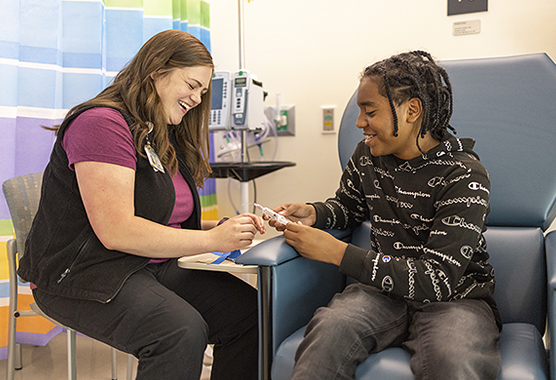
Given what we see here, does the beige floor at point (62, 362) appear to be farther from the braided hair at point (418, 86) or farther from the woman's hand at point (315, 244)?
the braided hair at point (418, 86)

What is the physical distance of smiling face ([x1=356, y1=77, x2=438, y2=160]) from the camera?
4.25 ft

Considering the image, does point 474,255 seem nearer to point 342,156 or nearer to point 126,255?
point 342,156

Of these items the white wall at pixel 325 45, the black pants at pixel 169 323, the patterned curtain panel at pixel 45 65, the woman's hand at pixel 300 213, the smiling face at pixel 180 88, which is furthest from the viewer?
the white wall at pixel 325 45

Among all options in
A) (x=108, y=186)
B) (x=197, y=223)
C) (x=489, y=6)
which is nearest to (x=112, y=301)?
(x=108, y=186)

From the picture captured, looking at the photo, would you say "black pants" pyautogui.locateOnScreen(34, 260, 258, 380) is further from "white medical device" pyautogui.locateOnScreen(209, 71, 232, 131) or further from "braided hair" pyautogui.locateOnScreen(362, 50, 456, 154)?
"white medical device" pyautogui.locateOnScreen(209, 71, 232, 131)

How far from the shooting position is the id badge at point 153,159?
4.17ft

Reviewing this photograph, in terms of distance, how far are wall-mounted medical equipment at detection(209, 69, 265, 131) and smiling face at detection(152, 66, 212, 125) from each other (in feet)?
2.09

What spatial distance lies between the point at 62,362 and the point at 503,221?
5.73 ft

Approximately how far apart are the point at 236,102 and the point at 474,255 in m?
1.18

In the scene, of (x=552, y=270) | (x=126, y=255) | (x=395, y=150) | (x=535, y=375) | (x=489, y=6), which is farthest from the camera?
(x=489, y=6)

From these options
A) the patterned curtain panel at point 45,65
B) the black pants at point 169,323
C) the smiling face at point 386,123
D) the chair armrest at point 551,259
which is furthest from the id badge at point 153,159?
the chair armrest at point 551,259

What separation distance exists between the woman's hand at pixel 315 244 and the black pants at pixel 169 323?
0.92 ft

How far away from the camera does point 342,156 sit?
5.59 feet

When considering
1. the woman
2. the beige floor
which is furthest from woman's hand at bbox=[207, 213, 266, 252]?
the beige floor
